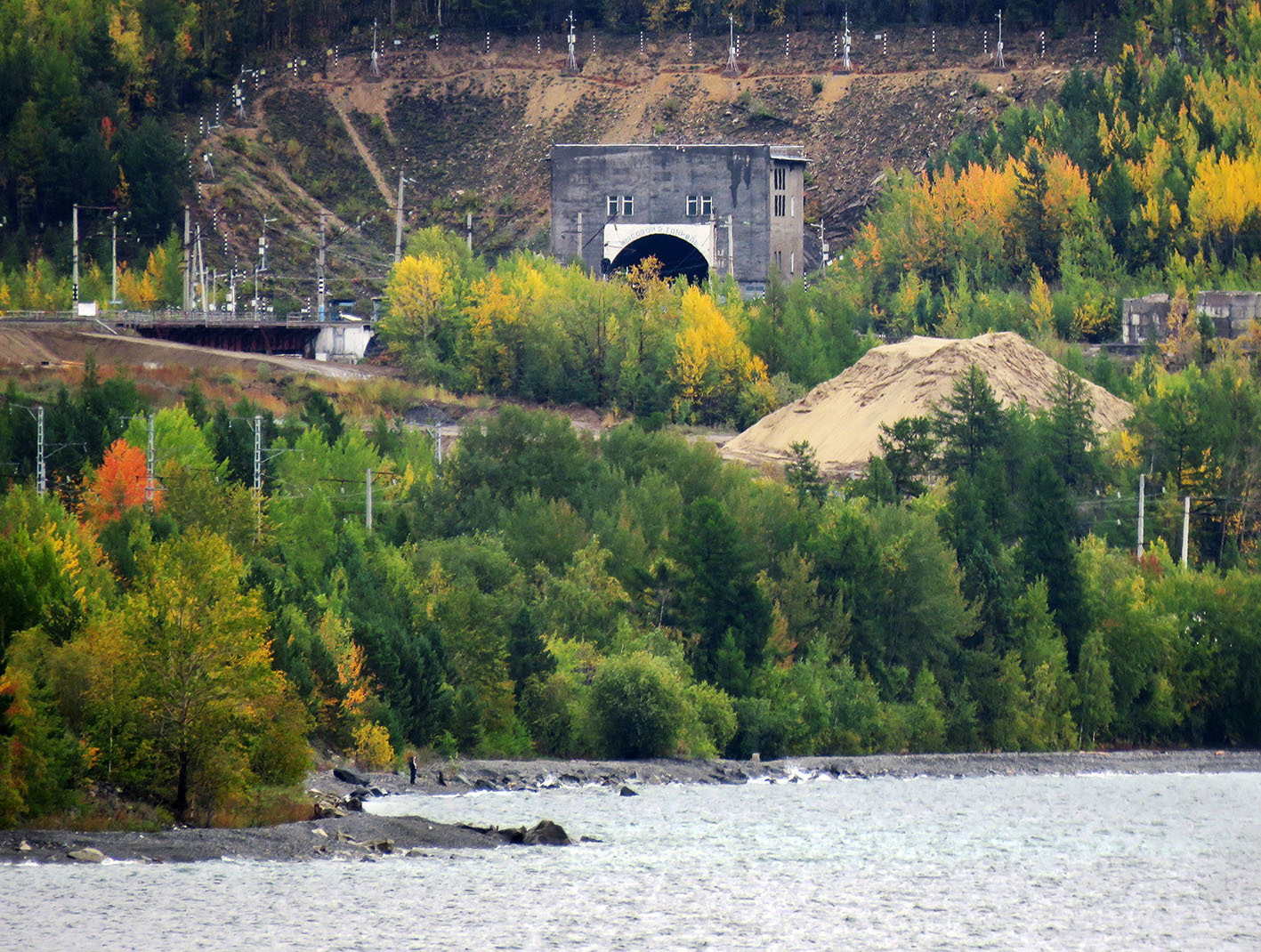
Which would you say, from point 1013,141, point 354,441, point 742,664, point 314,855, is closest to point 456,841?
point 314,855

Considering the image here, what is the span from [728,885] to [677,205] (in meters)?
92.7

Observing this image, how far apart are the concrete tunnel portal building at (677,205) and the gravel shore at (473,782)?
2666 inches

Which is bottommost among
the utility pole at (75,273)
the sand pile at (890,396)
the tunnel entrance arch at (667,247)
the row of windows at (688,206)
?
the sand pile at (890,396)

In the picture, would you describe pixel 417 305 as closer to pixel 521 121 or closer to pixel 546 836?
pixel 521 121

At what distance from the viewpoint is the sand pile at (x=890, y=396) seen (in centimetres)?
10256

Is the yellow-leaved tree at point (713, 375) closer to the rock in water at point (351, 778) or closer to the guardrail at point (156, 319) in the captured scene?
the guardrail at point (156, 319)

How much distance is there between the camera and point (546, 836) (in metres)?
53.4

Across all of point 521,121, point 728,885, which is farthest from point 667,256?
point 728,885

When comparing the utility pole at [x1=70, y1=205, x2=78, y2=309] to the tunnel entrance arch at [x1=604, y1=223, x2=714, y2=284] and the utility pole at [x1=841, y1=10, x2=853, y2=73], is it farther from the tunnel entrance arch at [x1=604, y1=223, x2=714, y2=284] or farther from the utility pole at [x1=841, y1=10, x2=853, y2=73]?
the utility pole at [x1=841, y1=10, x2=853, y2=73]

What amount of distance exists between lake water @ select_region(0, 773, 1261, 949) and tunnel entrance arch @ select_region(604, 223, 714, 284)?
Result: 257 ft

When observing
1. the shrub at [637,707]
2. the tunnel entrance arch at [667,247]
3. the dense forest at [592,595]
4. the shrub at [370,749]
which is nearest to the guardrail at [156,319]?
the tunnel entrance arch at [667,247]

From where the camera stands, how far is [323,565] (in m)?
73.4

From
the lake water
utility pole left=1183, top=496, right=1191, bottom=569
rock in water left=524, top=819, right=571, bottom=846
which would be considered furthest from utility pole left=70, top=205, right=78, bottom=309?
rock in water left=524, top=819, right=571, bottom=846

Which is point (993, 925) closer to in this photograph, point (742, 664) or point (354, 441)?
point (742, 664)
